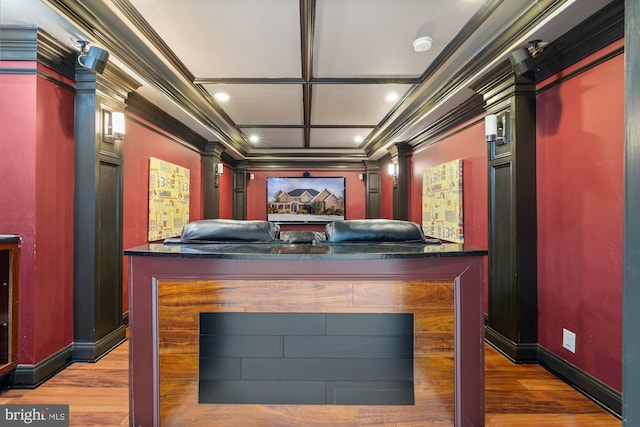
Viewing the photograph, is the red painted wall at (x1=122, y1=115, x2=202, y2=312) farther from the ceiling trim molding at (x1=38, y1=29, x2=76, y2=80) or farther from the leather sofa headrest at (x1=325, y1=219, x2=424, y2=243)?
the leather sofa headrest at (x1=325, y1=219, x2=424, y2=243)

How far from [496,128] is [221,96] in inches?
118

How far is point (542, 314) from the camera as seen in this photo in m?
2.27

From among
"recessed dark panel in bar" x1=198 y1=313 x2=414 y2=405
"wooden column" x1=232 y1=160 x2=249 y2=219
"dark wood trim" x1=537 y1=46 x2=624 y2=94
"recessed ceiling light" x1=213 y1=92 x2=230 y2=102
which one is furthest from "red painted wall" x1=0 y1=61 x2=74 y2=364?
"wooden column" x1=232 y1=160 x2=249 y2=219

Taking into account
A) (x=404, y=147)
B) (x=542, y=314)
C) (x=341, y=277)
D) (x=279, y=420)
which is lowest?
(x=279, y=420)

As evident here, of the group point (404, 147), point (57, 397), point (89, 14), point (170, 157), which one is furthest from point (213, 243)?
point (404, 147)

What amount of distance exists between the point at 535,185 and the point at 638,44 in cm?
149

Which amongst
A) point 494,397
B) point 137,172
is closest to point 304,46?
point 137,172

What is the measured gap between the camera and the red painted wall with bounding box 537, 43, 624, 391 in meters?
1.72

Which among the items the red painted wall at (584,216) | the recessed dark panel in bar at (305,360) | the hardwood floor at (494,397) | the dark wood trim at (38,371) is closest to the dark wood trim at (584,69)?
the red painted wall at (584,216)

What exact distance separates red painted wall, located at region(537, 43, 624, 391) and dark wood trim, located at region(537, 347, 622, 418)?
4 cm

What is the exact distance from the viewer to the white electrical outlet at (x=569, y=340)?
1999 mm

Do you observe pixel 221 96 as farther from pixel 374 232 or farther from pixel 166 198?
pixel 374 232

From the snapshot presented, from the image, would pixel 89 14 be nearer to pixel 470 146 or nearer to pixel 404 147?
pixel 470 146

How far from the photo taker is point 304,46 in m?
2.49
